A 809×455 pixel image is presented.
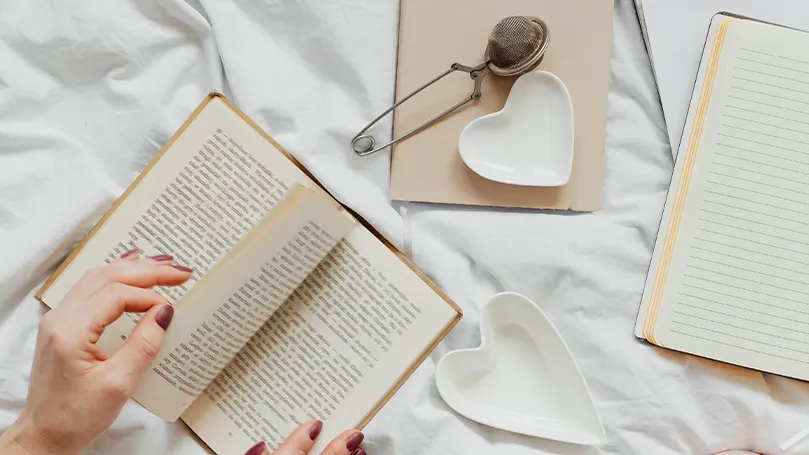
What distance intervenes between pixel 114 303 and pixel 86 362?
5cm

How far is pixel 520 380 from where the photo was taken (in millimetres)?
710

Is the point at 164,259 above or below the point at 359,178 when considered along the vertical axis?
below

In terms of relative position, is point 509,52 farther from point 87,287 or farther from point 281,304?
point 87,287

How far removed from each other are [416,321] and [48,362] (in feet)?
0.98

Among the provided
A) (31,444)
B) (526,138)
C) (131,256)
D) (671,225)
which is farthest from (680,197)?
(31,444)

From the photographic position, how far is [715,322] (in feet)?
2.30

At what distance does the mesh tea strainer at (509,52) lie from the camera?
0.67 m

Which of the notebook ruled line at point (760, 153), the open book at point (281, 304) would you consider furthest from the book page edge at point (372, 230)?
the notebook ruled line at point (760, 153)

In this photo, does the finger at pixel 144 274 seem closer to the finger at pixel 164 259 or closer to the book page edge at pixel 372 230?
the finger at pixel 164 259

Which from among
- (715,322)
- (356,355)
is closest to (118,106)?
(356,355)

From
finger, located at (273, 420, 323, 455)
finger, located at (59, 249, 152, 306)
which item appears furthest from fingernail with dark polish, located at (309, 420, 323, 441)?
finger, located at (59, 249, 152, 306)

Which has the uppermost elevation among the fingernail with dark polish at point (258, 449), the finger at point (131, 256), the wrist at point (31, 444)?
the finger at point (131, 256)

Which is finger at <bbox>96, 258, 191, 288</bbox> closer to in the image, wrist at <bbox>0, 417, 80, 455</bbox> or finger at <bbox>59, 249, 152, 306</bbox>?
finger at <bbox>59, 249, 152, 306</bbox>

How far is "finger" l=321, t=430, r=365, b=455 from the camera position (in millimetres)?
642
